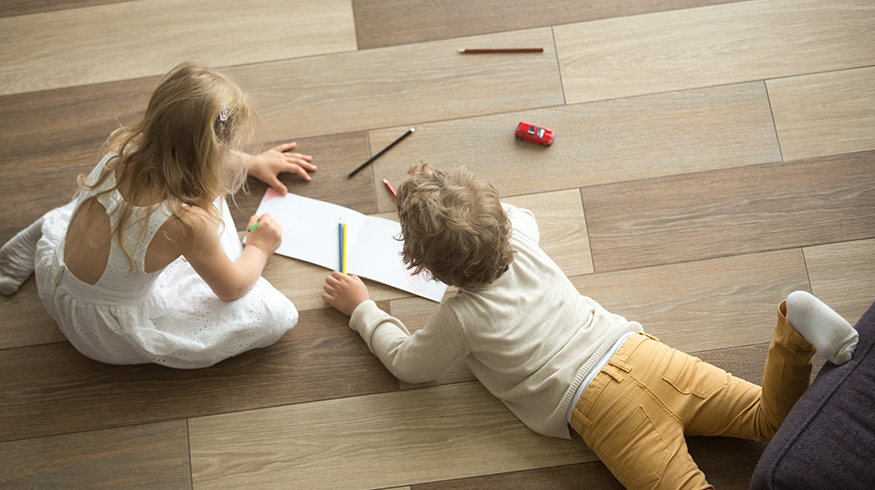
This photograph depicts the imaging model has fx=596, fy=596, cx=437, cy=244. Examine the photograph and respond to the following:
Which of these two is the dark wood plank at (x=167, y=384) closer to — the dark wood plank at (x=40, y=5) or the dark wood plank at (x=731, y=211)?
the dark wood plank at (x=731, y=211)

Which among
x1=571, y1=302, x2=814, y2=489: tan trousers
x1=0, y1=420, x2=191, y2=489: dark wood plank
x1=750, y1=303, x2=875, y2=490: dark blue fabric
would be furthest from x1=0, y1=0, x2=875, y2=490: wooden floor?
x1=750, y1=303, x2=875, y2=490: dark blue fabric

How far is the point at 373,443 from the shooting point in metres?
1.23

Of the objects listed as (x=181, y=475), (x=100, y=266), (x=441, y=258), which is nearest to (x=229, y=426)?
(x=181, y=475)

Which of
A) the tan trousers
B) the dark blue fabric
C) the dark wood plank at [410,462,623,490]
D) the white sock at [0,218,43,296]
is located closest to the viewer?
the dark blue fabric

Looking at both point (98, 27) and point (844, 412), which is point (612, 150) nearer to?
point (844, 412)

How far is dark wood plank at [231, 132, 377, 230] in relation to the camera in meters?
1.38

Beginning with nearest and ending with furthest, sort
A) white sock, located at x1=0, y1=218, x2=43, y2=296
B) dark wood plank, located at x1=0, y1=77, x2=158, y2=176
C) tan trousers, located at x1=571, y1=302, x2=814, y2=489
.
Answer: tan trousers, located at x1=571, y1=302, x2=814, y2=489 → white sock, located at x1=0, y1=218, x2=43, y2=296 → dark wood plank, located at x1=0, y1=77, x2=158, y2=176

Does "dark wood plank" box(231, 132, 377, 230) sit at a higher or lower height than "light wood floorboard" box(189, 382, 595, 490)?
higher

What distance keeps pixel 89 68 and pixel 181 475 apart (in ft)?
3.32

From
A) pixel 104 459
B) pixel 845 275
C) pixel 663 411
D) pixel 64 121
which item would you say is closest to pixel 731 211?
pixel 845 275

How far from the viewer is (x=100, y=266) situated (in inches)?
42.2

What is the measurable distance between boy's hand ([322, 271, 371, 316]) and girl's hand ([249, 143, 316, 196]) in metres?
0.25

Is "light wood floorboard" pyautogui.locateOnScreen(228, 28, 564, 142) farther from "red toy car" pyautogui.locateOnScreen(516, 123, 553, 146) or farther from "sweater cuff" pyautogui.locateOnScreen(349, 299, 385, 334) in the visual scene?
"sweater cuff" pyautogui.locateOnScreen(349, 299, 385, 334)

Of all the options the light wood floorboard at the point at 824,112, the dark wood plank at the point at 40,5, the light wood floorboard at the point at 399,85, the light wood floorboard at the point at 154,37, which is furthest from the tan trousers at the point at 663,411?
the dark wood plank at the point at 40,5
